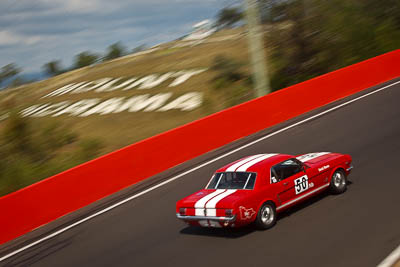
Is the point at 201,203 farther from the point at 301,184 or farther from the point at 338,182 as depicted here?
the point at 338,182

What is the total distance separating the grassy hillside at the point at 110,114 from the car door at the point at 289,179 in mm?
9223

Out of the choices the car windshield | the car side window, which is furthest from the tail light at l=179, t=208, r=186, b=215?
the car side window

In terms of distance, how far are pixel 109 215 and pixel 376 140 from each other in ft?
24.2

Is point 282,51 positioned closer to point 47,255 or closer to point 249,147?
point 249,147

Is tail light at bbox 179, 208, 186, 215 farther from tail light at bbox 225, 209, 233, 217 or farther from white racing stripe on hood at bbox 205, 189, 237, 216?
tail light at bbox 225, 209, 233, 217

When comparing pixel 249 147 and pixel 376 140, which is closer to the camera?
pixel 376 140

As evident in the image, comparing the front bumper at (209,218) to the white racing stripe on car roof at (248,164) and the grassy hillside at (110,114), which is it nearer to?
the white racing stripe on car roof at (248,164)

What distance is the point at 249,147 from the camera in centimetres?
1645

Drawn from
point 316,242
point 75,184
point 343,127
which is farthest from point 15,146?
point 316,242

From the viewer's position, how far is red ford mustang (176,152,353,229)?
9055 millimetres

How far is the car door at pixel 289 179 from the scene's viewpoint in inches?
380

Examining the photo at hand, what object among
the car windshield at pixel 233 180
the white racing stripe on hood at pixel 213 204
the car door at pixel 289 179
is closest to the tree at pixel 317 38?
the car door at pixel 289 179

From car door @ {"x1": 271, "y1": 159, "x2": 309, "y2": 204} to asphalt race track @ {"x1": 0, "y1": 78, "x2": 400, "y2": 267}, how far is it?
0.41 m

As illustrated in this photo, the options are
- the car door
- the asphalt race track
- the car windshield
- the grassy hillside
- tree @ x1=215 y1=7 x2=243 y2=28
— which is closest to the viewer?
the asphalt race track
